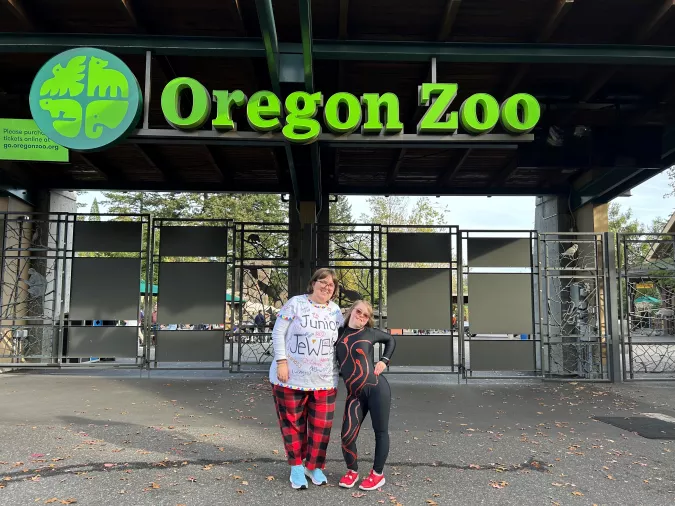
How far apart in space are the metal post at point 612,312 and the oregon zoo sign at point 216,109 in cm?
455

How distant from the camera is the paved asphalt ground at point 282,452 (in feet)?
13.2

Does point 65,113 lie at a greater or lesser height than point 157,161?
lesser

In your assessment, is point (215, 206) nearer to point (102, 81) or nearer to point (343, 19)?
point (102, 81)

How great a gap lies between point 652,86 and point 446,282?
15.5 ft

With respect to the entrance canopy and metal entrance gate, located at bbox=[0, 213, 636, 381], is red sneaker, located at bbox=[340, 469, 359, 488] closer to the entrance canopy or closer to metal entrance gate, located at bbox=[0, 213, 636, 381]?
the entrance canopy

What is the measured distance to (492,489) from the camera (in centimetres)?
418

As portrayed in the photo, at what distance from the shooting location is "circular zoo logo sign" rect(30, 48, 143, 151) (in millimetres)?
6570

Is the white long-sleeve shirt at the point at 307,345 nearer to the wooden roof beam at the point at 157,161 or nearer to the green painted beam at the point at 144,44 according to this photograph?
the green painted beam at the point at 144,44

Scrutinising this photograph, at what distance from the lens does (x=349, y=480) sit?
13.4ft

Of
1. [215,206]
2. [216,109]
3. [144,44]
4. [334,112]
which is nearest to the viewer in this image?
[144,44]

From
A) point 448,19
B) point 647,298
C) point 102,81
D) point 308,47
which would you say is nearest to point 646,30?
point 448,19

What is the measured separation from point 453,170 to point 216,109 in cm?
558

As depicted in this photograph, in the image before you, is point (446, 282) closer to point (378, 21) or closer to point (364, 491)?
point (378, 21)

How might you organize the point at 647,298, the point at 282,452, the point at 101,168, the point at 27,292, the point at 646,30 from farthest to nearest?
the point at 27,292, the point at 101,168, the point at 647,298, the point at 646,30, the point at 282,452
